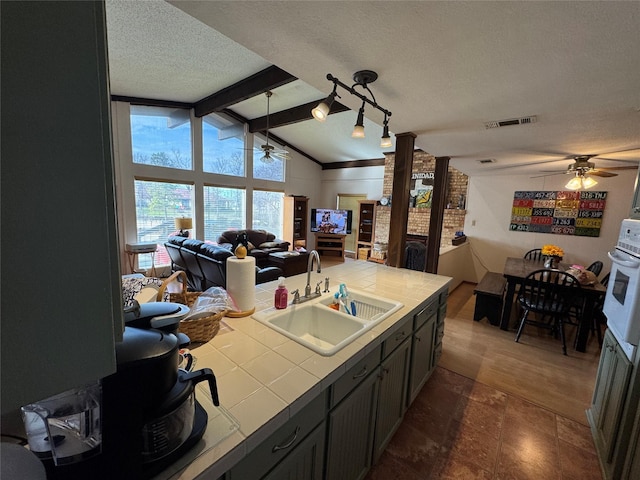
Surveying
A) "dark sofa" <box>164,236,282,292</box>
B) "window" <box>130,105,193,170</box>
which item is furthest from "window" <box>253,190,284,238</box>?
"dark sofa" <box>164,236,282,292</box>

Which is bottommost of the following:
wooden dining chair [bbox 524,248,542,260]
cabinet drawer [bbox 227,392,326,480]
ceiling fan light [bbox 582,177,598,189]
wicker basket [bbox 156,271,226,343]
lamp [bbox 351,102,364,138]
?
cabinet drawer [bbox 227,392,326,480]

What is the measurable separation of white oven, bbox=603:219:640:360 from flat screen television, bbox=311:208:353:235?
19.6ft

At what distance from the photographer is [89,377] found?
1.41 ft

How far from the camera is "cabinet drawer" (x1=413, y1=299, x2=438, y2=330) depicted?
6.02ft

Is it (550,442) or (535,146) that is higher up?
(535,146)

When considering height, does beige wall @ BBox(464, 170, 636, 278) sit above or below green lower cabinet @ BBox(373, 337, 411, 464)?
above

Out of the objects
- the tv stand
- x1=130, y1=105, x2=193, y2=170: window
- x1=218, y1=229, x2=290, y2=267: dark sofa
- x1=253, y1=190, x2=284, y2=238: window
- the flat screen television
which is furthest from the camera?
the tv stand

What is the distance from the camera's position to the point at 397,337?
1562 mm

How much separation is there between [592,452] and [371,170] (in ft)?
22.1

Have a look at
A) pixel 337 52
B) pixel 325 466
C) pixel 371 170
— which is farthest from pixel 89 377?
pixel 371 170

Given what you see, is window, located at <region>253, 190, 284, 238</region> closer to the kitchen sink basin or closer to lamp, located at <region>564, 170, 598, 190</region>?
the kitchen sink basin

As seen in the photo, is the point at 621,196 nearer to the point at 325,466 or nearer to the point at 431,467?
the point at 431,467

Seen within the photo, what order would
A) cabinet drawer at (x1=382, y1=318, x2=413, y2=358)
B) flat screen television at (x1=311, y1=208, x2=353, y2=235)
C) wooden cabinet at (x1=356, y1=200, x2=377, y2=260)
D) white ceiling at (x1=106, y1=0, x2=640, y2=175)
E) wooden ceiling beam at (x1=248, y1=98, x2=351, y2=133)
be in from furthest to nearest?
flat screen television at (x1=311, y1=208, x2=353, y2=235) < wooden cabinet at (x1=356, y1=200, x2=377, y2=260) < wooden ceiling beam at (x1=248, y1=98, x2=351, y2=133) < cabinet drawer at (x1=382, y1=318, x2=413, y2=358) < white ceiling at (x1=106, y1=0, x2=640, y2=175)

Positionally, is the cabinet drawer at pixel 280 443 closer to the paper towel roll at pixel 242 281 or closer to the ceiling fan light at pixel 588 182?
the paper towel roll at pixel 242 281
